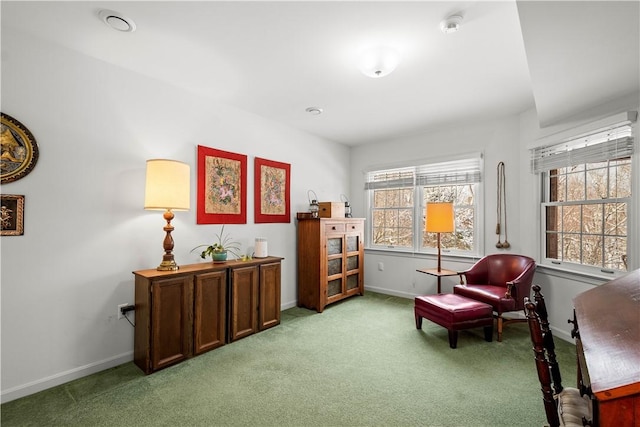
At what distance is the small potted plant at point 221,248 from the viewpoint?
3.05 meters

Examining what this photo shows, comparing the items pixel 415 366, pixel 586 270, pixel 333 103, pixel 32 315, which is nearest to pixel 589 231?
pixel 586 270

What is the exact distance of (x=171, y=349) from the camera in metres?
2.49

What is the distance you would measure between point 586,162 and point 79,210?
448 centimetres

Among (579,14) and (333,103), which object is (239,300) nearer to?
(333,103)

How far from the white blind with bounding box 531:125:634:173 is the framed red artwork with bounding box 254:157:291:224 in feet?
9.71

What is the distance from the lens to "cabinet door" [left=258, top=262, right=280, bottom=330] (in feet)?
10.5

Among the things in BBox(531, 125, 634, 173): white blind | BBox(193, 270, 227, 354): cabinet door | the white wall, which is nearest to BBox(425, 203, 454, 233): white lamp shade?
BBox(531, 125, 634, 173): white blind

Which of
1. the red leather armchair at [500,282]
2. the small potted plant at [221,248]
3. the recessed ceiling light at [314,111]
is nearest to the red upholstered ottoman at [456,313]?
the red leather armchair at [500,282]

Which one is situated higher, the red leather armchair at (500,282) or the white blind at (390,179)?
the white blind at (390,179)

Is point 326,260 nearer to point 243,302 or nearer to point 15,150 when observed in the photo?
point 243,302

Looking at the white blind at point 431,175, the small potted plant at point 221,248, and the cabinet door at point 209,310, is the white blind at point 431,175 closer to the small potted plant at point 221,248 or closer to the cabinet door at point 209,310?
the small potted plant at point 221,248

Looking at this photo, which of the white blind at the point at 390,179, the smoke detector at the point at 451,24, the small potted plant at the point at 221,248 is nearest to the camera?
the smoke detector at the point at 451,24

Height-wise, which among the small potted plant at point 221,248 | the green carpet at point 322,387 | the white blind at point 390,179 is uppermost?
the white blind at point 390,179

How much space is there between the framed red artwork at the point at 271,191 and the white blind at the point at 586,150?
296 cm
